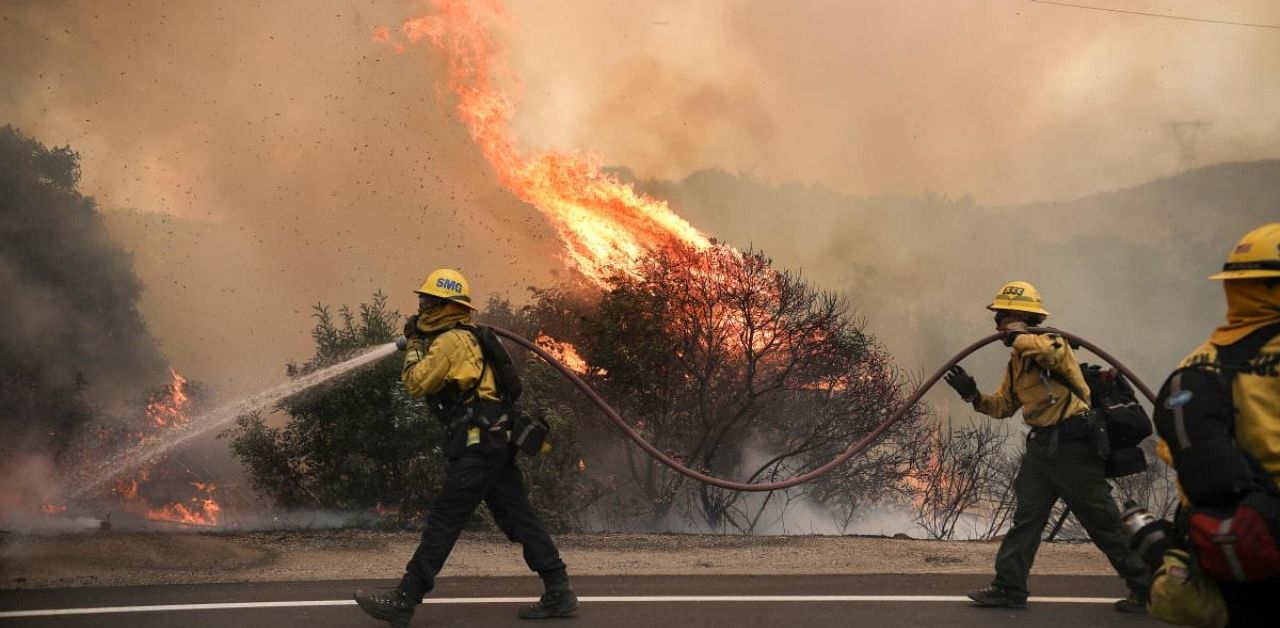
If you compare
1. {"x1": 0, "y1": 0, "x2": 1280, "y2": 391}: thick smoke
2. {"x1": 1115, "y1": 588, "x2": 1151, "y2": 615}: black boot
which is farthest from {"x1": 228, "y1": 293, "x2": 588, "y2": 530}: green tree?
{"x1": 1115, "y1": 588, "x2": 1151, "y2": 615}: black boot

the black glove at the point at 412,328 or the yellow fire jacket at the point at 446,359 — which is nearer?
the yellow fire jacket at the point at 446,359

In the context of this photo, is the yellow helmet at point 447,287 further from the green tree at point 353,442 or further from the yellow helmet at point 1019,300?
the green tree at point 353,442

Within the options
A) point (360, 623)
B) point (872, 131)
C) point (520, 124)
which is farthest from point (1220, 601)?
point (872, 131)

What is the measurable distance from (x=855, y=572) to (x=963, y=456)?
36.0 feet

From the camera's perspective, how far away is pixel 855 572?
7484mm

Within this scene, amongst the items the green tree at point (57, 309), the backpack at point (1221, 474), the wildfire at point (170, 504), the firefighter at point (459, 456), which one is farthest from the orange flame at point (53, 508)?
the backpack at point (1221, 474)

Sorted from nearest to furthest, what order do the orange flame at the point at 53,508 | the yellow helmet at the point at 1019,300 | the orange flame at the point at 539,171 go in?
the yellow helmet at the point at 1019,300 < the orange flame at the point at 53,508 < the orange flame at the point at 539,171

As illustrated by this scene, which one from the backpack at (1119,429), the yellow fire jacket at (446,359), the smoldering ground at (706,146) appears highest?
the smoldering ground at (706,146)

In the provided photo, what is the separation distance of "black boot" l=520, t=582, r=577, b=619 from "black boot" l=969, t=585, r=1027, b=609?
7.83 feet

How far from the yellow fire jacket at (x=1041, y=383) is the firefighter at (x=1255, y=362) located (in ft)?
9.82

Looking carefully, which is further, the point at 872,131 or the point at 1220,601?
the point at 872,131

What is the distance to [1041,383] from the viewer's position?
20.5ft

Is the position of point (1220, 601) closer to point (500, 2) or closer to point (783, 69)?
point (500, 2)

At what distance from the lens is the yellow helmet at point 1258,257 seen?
3.03m
